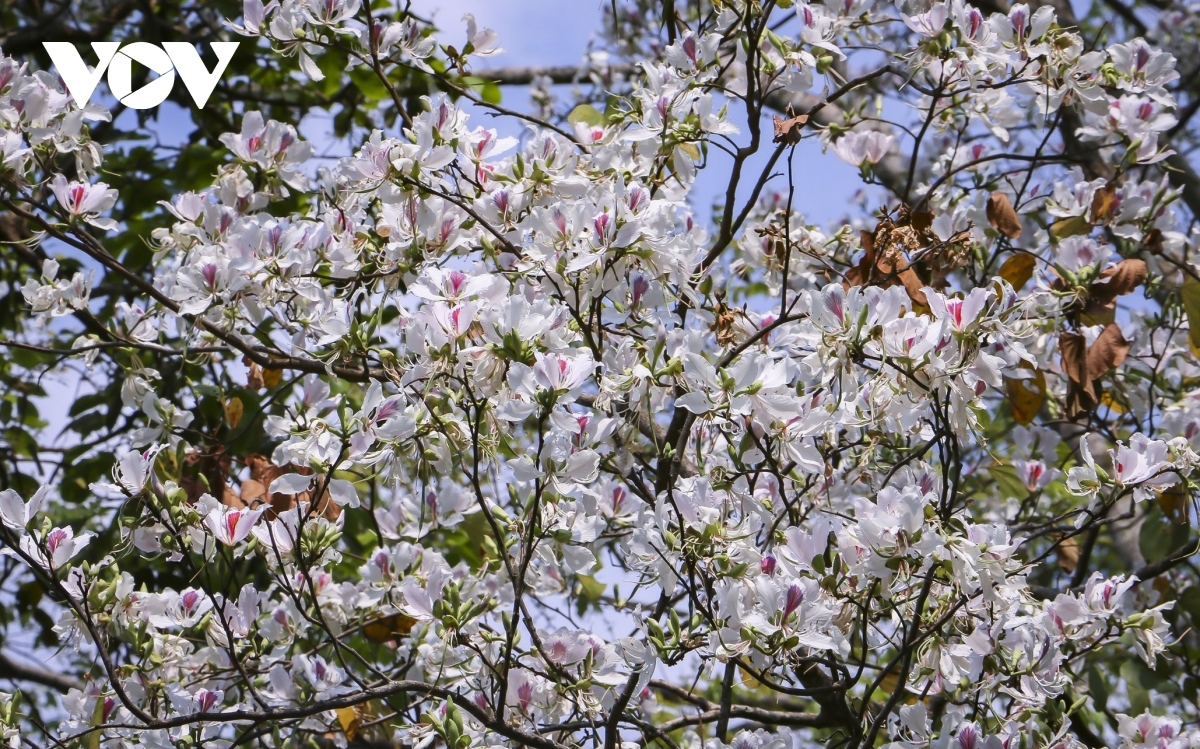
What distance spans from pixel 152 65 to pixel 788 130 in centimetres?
183

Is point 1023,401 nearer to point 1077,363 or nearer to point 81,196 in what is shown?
point 1077,363

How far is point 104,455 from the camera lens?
105 inches

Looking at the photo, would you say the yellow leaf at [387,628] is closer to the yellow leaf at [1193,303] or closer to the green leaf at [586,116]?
the green leaf at [586,116]

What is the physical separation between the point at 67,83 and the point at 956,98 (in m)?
1.66

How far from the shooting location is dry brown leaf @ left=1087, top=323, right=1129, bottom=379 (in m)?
1.85

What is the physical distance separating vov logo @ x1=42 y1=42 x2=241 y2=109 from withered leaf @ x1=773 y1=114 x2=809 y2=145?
141 cm

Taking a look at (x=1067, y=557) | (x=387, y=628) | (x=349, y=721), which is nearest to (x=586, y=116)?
(x=387, y=628)

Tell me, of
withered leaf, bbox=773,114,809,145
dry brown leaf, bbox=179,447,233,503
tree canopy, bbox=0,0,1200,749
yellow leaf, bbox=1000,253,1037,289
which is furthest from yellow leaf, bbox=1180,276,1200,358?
dry brown leaf, bbox=179,447,233,503

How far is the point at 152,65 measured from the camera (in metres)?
2.71

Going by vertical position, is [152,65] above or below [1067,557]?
above

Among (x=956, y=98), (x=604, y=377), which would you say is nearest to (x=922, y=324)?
(x=604, y=377)

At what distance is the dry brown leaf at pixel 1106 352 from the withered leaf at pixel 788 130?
70cm

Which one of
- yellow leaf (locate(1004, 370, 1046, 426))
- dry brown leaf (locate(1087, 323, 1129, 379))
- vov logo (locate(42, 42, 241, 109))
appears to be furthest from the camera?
vov logo (locate(42, 42, 241, 109))

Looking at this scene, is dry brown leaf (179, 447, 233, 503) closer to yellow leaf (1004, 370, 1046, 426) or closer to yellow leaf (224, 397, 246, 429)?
yellow leaf (224, 397, 246, 429)
